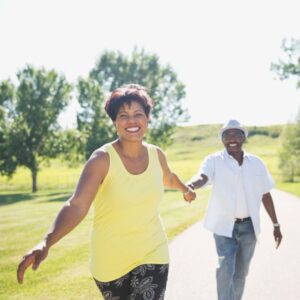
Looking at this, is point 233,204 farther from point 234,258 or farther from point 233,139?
point 233,139

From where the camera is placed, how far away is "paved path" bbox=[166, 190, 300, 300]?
235 inches

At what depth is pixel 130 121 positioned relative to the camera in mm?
3258

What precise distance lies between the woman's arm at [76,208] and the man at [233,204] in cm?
191

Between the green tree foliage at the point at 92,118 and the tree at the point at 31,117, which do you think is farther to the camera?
the tree at the point at 31,117

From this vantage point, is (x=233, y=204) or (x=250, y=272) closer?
(x=233, y=204)

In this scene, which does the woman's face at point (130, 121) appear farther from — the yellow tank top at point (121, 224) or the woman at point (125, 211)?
the yellow tank top at point (121, 224)

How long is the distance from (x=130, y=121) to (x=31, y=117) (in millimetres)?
43576

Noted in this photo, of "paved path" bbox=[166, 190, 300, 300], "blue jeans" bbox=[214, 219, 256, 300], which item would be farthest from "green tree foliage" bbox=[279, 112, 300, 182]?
"blue jeans" bbox=[214, 219, 256, 300]

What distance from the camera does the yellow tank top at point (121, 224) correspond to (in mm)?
2971

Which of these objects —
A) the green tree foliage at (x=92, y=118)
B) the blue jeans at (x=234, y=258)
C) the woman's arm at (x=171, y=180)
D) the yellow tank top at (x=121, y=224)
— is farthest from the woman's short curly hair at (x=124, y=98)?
the green tree foliage at (x=92, y=118)

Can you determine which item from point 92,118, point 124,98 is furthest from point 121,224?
point 92,118

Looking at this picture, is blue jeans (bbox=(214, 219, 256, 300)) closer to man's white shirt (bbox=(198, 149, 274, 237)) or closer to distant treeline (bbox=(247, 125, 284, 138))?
man's white shirt (bbox=(198, 149, 274, 237))

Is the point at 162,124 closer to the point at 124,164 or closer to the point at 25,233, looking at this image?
the point at 25,233

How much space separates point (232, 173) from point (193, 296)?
195 centimetres
